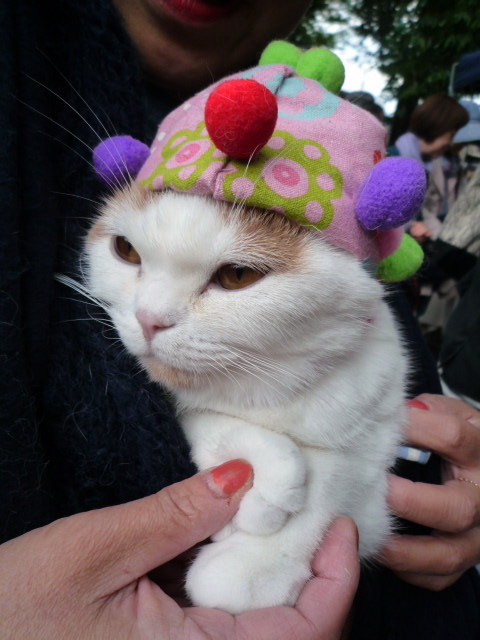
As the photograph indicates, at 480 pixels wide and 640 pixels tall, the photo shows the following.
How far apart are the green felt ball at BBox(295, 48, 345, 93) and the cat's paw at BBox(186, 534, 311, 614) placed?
77cm

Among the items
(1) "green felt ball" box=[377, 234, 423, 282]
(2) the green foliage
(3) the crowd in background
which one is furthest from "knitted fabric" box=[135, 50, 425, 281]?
(2) the green foliage

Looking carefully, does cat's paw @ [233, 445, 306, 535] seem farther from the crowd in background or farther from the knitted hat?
the crowd in background

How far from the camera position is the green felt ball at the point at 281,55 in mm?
819

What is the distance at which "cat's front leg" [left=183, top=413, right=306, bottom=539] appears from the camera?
682 mm

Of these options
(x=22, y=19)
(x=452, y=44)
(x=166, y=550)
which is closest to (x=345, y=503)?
(x=166, y=550)

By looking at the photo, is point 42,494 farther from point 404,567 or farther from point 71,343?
point 404,567

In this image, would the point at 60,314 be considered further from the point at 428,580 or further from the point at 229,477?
the point at 428,580

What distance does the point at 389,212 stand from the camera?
25.7 inches

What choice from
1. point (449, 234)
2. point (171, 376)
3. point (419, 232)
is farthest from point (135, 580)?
point (419, 232)

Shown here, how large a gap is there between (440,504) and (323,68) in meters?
0.86

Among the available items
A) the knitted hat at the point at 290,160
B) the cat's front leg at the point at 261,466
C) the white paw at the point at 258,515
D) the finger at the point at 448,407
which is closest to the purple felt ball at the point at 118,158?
the knitted hat at the point at 290,160

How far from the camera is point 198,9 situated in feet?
3.01

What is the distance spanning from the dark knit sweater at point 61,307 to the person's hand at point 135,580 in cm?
9

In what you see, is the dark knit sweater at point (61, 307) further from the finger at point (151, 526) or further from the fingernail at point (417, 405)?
the fingernail at point (417, 405)
